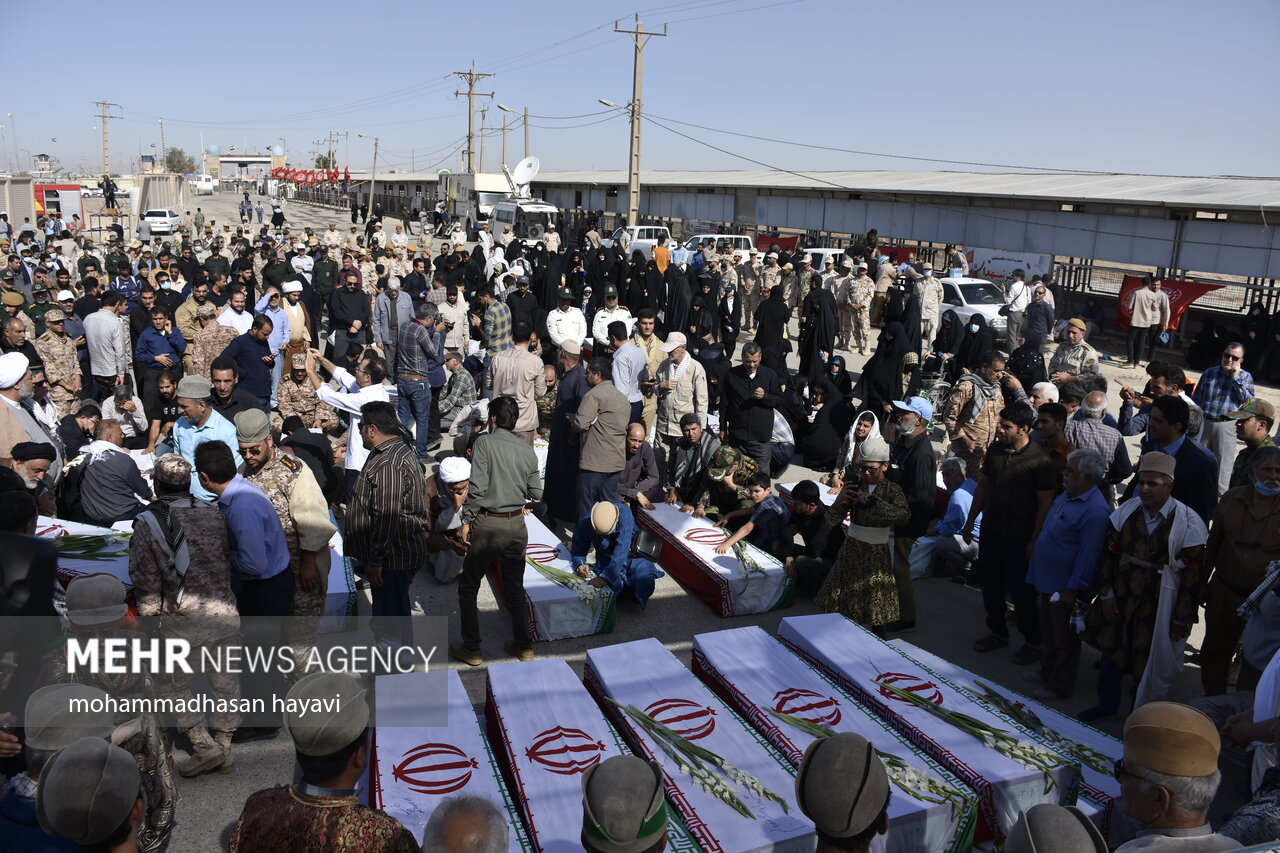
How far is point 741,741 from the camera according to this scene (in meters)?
3.98

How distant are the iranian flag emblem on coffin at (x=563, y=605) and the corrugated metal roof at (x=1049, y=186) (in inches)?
654

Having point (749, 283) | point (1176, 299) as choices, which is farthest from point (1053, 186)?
point (749, 283)

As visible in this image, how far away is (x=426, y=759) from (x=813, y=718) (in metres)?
1.77

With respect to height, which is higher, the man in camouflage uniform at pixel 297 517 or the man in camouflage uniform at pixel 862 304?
the man in camouflage uniform at pixel 862 304

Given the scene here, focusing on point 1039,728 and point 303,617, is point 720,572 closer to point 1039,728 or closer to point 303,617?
point 1039,728

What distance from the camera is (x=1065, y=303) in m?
20.2

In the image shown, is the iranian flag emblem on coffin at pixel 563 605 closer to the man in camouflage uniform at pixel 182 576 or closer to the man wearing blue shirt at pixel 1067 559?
the man in camouflage uniform at pixel 182 576

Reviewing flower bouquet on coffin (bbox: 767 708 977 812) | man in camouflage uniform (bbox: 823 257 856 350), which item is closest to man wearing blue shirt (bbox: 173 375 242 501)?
flower bouquet on coffin (bbox: 767 708 977 812)

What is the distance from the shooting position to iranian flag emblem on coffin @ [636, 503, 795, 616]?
245 inches

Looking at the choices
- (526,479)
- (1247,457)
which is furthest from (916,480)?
(526,479)

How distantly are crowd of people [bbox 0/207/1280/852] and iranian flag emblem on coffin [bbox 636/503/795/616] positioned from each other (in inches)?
7.9

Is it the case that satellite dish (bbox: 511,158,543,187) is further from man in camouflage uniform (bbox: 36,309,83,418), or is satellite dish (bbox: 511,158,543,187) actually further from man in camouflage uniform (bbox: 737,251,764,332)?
man in camouflage uniform (bbox: 36,309,83,418)

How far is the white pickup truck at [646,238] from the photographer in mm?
25812

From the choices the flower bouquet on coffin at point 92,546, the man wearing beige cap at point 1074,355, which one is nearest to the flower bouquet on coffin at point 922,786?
the flower bouquet on coffin at point 92,546
